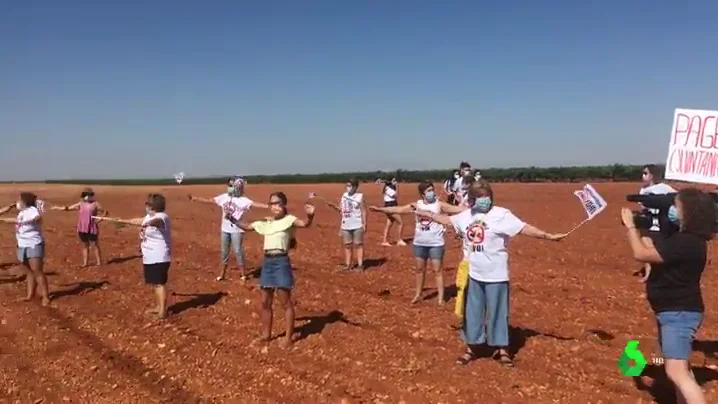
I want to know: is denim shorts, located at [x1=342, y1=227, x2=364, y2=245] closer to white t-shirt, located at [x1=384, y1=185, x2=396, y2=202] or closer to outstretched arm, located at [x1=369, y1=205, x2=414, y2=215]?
outstretched arm, located at [x1=369, y1=205, x2=414, y2=215]

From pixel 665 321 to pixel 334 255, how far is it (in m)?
11.6

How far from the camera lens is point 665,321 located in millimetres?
5410

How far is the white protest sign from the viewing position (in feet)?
21.7

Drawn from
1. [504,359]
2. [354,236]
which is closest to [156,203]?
[354,236]

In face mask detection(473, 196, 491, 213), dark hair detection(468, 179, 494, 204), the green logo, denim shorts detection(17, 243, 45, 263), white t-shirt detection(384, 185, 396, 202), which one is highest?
dark hair detection(468, 179, 494, 204)

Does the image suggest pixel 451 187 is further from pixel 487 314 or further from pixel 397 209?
pixel 487 314

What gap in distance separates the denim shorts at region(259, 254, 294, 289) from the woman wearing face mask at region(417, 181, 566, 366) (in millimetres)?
2080

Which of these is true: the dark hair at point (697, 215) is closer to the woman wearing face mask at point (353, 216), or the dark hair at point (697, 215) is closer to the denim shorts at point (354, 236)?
the woman wearing face mask at point (353, 216)

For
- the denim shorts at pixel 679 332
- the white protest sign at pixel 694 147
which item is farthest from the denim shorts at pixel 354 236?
the denim shorts at pixel 679 332

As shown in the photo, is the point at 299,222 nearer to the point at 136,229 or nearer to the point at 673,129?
the point at 673,129

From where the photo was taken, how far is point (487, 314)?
23.9 ft

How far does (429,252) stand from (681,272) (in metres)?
4.86

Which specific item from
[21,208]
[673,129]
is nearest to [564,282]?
[673,129]

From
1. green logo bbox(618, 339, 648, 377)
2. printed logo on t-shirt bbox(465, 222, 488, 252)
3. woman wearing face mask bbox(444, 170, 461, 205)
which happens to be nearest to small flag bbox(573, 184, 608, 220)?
printed logo on t-shirt bbox(465, 222, 488, 252)
